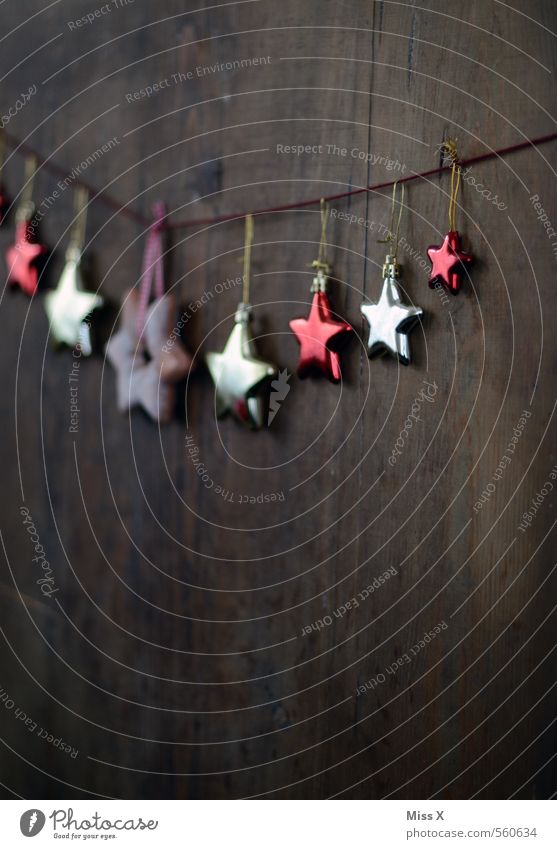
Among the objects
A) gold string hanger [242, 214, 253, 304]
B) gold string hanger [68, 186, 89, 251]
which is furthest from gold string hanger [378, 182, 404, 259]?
gold string hanger [68, 186, 89, 251]

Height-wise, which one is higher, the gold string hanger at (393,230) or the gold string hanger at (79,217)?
the gold string hanger at (79,217)

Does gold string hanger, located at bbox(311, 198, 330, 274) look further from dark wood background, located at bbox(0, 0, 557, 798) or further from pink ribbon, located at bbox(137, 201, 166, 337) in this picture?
pink ribbon, located at bbox(137, 201, 166, 337)

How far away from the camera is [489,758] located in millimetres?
612

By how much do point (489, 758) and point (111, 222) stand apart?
0.54m

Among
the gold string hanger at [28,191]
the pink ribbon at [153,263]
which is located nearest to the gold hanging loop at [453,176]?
the pink ribbon at [153,263]

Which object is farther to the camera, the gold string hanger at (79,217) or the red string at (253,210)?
the gold string hanger at (79,217)

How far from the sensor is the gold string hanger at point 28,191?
2.56 ft

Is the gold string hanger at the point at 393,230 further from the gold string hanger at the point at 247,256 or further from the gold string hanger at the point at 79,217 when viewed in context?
the gold string hanger at the point at 79,217

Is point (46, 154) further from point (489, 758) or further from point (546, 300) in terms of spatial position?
point (489, 758)

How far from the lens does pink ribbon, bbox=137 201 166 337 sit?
72 cm

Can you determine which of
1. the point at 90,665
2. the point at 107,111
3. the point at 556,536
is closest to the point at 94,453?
the point at 90,665

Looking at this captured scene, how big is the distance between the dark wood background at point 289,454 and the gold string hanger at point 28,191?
0.04 feet

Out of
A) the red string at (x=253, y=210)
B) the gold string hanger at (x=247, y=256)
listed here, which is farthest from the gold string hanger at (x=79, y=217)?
the gold string hanger at (x=247, y=256)

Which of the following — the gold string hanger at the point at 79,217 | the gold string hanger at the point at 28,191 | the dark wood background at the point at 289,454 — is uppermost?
the gold string hanger at the point at 28,191
